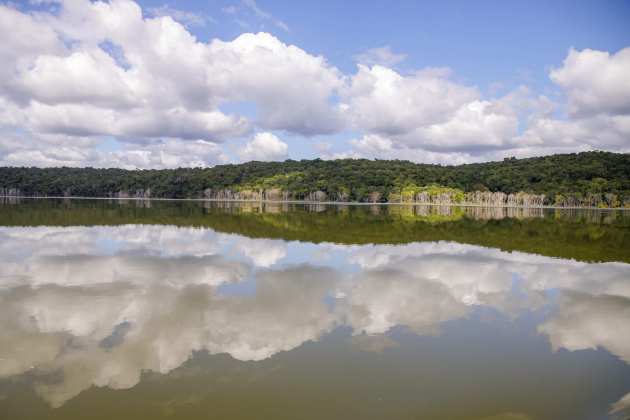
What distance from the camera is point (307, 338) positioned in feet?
29.5

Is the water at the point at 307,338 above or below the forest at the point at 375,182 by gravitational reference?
below

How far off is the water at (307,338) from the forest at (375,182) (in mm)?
127565

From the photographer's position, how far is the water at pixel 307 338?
6418 millimetres

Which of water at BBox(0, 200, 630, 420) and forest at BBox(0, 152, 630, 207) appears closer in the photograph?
water at BBox(0, 200, 630, 420)

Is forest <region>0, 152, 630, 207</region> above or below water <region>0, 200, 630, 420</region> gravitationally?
above

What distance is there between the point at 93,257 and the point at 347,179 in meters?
149

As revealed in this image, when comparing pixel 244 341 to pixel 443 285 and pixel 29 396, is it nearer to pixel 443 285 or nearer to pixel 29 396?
pixel 29 396

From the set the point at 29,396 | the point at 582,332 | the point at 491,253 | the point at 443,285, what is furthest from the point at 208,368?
the point at 491,253

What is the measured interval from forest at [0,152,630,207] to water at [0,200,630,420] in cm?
12756

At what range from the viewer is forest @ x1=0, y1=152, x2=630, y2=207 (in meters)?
134

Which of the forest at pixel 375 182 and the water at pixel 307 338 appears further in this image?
the forest at pixel 375 182

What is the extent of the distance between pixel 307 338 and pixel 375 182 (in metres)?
154

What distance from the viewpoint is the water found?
21.1ft

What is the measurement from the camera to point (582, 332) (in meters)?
10.0
